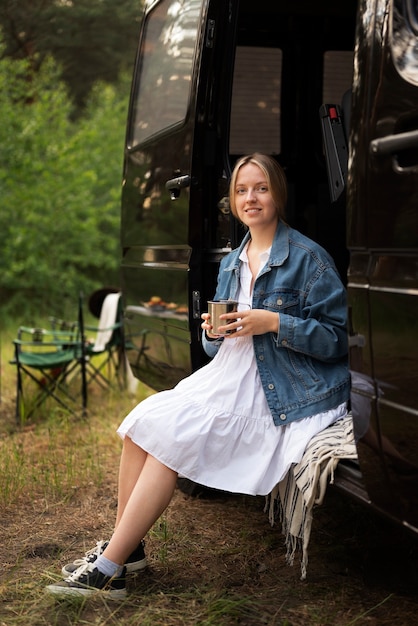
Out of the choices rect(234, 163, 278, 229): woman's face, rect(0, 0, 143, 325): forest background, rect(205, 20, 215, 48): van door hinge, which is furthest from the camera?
rect(0, 0, 143, 325): forest background

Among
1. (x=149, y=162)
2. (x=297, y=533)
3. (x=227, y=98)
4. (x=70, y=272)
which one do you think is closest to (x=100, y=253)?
(x=70, y=272)

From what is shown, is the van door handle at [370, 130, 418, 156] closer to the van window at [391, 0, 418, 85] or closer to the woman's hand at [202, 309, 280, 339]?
the van window at [391, 0, 418, 85]

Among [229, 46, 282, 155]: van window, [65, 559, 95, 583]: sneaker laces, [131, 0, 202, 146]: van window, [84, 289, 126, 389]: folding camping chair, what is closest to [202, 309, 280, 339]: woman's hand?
[65, 559, 95, 583]: sneaker laces

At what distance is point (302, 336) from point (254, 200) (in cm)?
53

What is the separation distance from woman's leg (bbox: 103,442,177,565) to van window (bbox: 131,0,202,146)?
4.90 feet

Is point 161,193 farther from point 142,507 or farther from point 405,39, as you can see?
point 405,39

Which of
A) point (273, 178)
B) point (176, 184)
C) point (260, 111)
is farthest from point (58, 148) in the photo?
point (273, 178)

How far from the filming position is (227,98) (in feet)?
10.8

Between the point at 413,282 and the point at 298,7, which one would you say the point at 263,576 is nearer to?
the point at 413,282

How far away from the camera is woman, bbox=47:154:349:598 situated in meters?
2.70

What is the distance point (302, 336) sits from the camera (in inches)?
107

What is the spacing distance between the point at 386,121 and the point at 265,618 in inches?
58.7

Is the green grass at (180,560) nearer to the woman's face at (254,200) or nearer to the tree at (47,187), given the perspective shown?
the woman's face at (254,200)

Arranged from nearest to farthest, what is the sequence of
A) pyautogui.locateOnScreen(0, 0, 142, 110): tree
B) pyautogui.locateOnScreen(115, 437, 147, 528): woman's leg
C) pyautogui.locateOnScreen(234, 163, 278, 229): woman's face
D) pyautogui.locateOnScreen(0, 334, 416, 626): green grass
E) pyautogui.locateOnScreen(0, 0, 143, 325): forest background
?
pyautogui.locateOnScreen(0, 334, 416, 626): green grass, pyautogui.locateOnScreen(115, 437, 147, 528): woman's leg, pyautogui.locateOnScreen(234, 163, 278, 229): woman's face, pyautogui.locateOnScreen(0, 0, 142, 110): tree, pyautogui.locateOnScreen(0, 0, 143, 325): forest background
